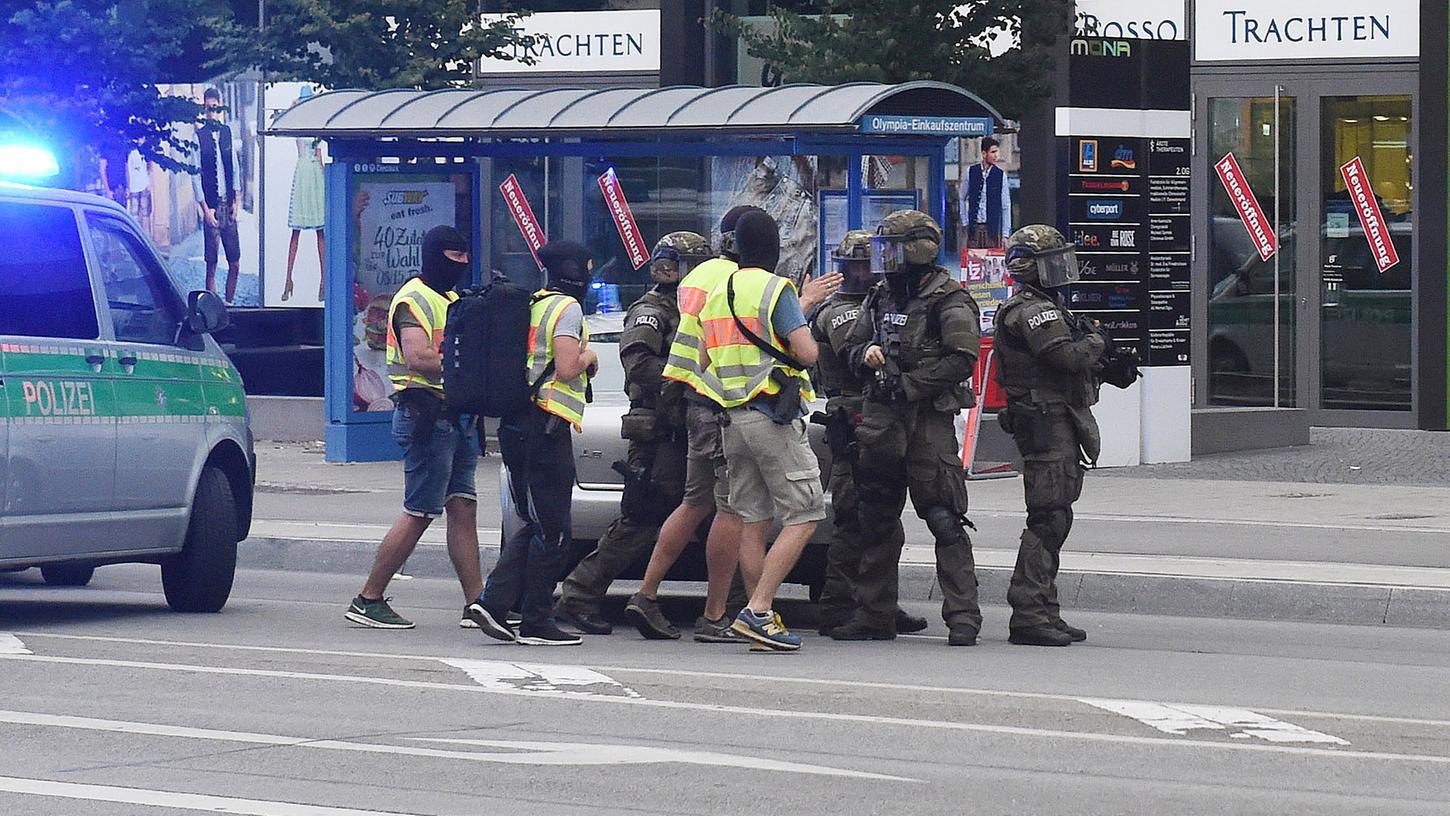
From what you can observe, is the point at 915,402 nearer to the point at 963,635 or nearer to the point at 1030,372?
the point at 1030,372

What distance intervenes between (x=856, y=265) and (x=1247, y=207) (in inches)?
451

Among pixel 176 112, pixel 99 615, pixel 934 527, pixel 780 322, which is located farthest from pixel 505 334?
pixel 176 112

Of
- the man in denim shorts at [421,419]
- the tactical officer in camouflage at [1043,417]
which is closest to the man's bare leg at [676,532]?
the man in denim shorts at [421,419]

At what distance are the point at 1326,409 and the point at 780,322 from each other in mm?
12304

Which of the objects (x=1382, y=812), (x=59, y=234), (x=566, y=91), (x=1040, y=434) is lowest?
(x=1382, y=812)

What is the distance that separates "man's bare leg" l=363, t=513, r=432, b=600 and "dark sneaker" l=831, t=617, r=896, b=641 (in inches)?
75.6

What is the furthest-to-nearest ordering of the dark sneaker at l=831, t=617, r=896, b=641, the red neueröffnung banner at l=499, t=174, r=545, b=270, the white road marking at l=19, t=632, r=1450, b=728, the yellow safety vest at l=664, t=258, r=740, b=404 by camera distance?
the red neueröffnung banner at l=499, t=174, r=545, b=270
the dark sneaker at l=831, t=617, r=896, b=641
the yellow safety vest at l=664, t=258, r=740, b=404
the white road marking at l=19, t=632, r=1450, b=728

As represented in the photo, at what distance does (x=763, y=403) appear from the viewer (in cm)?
973

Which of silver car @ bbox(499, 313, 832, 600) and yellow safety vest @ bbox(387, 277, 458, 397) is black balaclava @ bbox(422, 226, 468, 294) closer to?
yellow safety vest @ bbox(387, 277, 458, 397)

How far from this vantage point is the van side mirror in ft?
36.6

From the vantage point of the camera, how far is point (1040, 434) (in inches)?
401

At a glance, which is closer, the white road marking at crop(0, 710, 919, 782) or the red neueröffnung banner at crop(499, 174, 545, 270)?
the white road marking at crop(0, 710, 919, 782)

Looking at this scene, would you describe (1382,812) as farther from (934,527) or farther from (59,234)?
(59,234)

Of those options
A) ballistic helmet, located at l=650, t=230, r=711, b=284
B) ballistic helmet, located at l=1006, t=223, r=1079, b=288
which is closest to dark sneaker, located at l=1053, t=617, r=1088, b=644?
ballistic helmet, located at l=1006, t=223, r=1079, b=288
